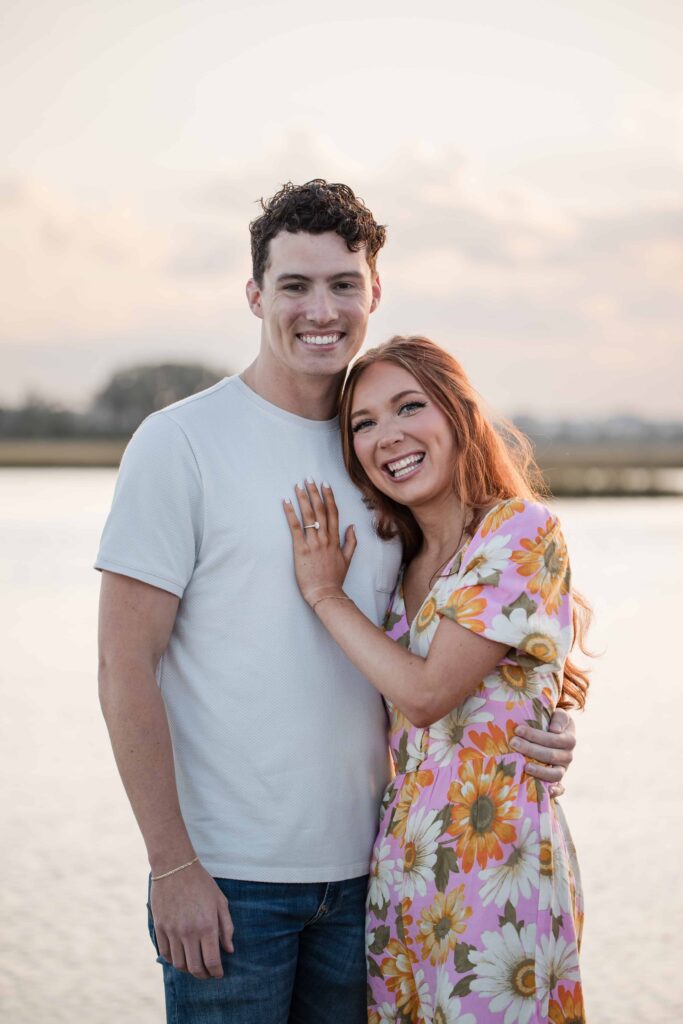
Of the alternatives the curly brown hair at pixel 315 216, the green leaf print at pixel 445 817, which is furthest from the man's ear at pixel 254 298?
the green leaf print at pixel 445 817

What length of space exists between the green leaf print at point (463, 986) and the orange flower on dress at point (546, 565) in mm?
887

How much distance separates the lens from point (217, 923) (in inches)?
106

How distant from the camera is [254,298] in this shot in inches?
126

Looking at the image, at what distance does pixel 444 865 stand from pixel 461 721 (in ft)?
1.14

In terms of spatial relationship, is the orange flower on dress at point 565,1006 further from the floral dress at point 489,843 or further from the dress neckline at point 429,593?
the dress neckline at point 429,593

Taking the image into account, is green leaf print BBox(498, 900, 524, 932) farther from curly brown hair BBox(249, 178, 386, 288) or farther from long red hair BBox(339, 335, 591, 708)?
curly brown hair BBox(249, 178, 386, 288)

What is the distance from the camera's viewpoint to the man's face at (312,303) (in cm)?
299

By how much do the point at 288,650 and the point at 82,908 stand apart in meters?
3.36

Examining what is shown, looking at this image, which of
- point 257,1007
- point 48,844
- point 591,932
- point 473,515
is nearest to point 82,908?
point 48,844

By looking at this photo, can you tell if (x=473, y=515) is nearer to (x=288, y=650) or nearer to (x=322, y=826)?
(x=288, y=650)

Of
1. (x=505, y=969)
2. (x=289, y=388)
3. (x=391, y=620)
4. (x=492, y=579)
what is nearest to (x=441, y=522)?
(x=391, y=620)

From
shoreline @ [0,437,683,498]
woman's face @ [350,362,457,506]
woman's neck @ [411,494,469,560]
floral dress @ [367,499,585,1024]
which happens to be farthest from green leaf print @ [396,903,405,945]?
shoreline @ [0,437,683,498]

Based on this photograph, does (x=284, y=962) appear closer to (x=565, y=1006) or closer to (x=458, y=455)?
(x=565, y=1006)

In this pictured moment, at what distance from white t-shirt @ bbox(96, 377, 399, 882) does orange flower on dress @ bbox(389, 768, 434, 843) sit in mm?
87
